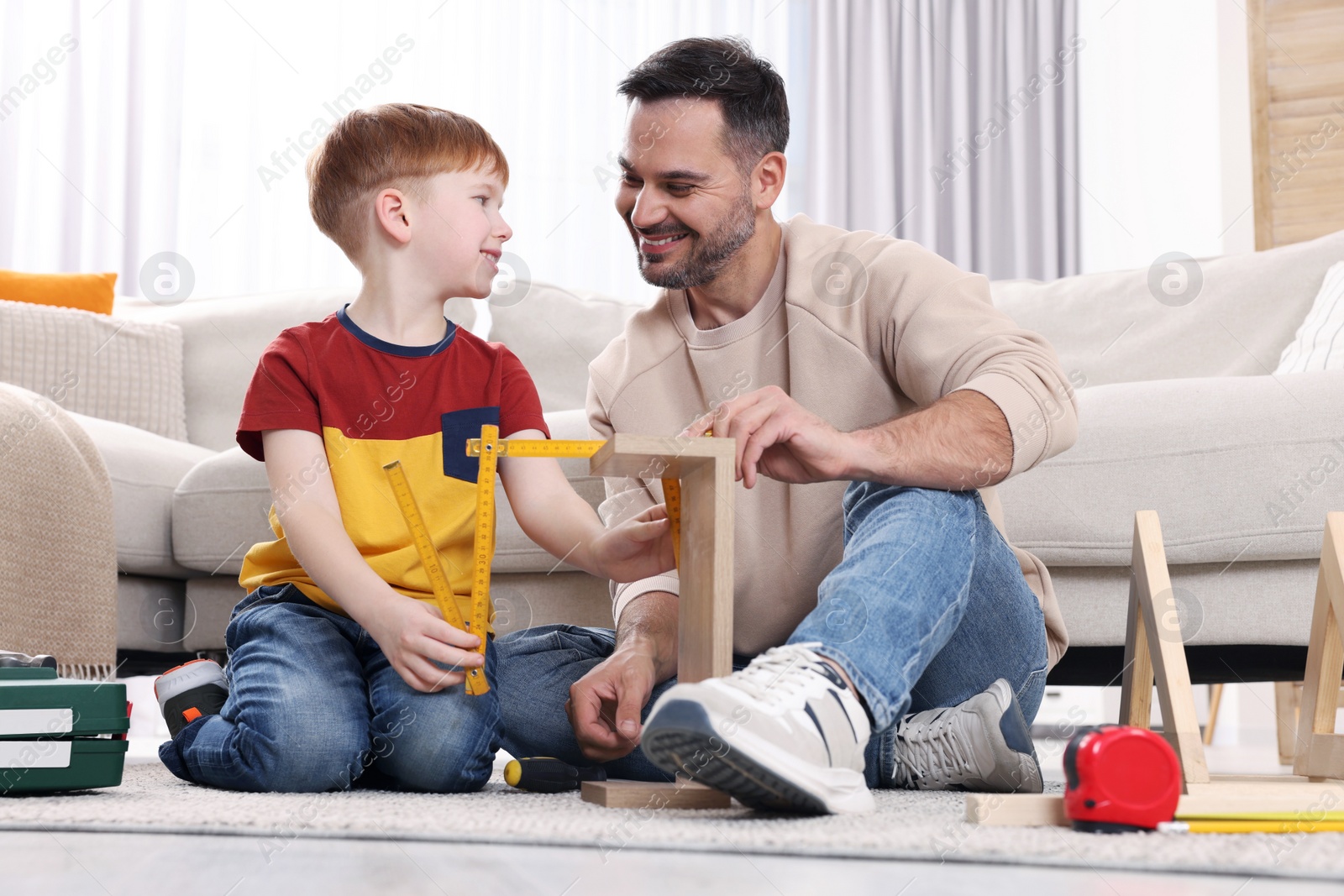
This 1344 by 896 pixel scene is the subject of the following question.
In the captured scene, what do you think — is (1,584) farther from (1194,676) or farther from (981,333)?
(1194,676)

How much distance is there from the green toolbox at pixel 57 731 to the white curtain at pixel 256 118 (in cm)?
283

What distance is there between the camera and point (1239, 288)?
2207mm

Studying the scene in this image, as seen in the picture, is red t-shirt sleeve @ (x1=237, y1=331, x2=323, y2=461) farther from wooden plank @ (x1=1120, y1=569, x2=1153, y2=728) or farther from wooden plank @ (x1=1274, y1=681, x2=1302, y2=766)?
wooden plank @ (x1=1274, y1=681, x2=1302, y2=766)

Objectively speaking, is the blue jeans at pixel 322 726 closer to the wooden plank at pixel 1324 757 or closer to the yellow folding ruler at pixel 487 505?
the yellow folding ruler at pixel 487 505

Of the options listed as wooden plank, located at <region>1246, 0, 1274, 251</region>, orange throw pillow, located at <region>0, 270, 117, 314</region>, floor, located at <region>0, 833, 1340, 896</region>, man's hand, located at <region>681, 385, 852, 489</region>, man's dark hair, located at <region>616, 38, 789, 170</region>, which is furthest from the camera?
wooden plank, located at <region>1246, 0, 1274, 251</region>

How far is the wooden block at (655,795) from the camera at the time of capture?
3.18 ft

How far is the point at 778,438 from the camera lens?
3.43 ft

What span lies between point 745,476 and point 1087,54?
3.70 metres

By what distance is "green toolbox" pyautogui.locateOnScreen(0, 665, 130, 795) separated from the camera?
1.05 m

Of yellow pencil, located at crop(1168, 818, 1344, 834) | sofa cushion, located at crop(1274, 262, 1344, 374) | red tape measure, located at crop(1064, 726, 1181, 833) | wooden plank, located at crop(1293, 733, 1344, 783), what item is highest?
sofa cushion, located at crop(1274, 262, 1344, 374)

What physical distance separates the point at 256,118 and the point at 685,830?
3.63 m

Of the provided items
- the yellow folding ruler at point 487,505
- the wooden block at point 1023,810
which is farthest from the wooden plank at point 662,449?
the wooden block at point 1023,810

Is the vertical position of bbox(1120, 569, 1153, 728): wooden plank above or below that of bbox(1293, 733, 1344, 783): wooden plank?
above

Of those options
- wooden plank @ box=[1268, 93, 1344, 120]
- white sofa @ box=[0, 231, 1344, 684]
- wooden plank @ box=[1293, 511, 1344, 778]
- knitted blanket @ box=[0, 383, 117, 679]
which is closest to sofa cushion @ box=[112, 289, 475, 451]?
white sofa @ box=[0, 231, 1344, 684]
